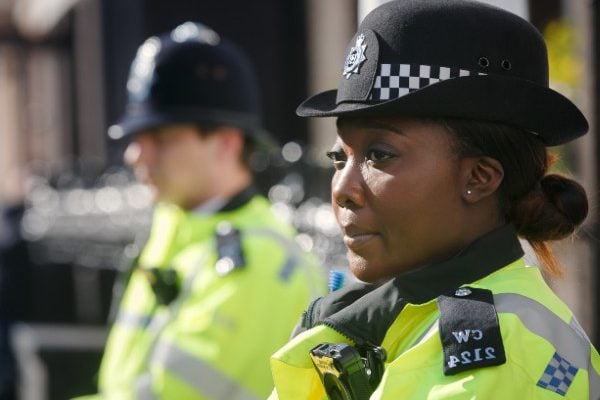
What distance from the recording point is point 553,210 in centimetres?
200

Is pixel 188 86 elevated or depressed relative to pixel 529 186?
depressed

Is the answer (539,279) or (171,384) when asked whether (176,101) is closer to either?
(171,384)

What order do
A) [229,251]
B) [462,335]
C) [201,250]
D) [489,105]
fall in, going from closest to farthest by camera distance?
[462,335] → [489,105] → [229,251] → [201,250]

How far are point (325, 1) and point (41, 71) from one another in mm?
12356

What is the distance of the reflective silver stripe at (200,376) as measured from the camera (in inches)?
119

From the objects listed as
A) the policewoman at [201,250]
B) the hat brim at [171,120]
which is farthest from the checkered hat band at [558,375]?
the hat brim at [171,120]

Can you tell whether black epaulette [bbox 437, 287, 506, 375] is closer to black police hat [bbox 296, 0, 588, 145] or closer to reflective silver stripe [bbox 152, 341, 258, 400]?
black police hat [bbox 296, 0, 588, 145]

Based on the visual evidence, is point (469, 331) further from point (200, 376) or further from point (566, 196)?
point (200, 376)

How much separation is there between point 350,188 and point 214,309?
1.27 meters

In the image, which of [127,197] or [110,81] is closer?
[127,197]

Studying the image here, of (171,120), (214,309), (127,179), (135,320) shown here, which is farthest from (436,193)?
(127,179)

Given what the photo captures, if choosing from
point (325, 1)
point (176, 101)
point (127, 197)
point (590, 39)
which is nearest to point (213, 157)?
point (176, 101)

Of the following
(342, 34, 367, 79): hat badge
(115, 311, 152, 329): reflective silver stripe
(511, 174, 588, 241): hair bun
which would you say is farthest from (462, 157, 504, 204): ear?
(115, 311, 152, 329): reflective silver stripe

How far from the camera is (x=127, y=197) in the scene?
868cm
